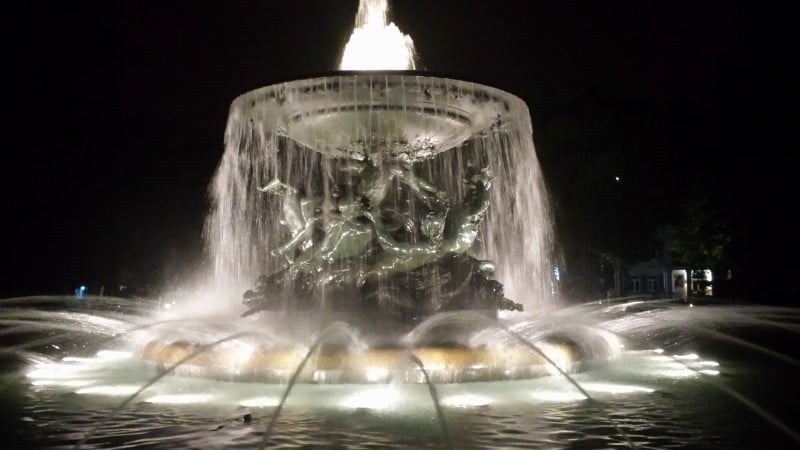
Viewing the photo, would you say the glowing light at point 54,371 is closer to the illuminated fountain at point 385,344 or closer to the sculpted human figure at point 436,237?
the illuminated fountain at point 385,344

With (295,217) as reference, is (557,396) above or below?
below

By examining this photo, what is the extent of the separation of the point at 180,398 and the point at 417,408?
300cm

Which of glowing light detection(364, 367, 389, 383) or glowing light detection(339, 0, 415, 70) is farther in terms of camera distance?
glowing light detection(339, 0, 415, 70)

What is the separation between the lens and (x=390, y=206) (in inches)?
685

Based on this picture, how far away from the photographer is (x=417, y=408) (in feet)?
32.3

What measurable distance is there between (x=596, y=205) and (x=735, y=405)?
30563 millimetres

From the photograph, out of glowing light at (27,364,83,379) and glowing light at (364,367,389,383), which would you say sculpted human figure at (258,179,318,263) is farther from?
glowing light at (364,367,389,383)

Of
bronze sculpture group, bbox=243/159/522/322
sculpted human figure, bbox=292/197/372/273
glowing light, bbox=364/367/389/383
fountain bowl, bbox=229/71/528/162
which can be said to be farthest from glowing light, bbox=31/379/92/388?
fountain bowl, bbox=229/71/528/162

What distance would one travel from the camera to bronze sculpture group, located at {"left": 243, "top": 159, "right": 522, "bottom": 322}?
15.8 m

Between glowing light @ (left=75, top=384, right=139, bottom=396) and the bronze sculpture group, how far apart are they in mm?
4308

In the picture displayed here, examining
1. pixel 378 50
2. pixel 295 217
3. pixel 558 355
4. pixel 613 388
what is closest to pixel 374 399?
pixel 613 388

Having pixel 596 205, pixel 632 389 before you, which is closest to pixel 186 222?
pixel 596 205

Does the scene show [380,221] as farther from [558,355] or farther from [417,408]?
[417,408]

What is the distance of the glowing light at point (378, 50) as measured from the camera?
1797cm
